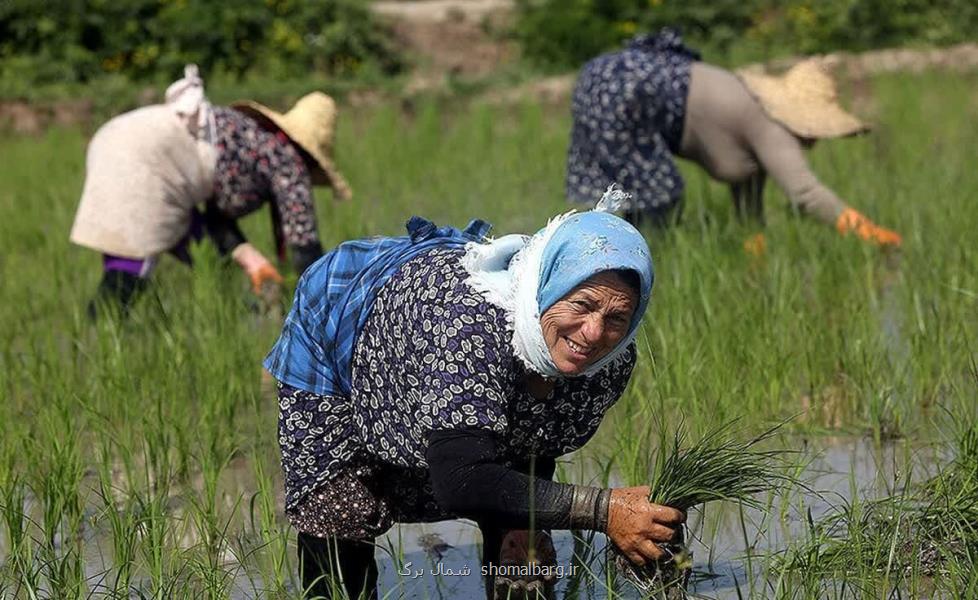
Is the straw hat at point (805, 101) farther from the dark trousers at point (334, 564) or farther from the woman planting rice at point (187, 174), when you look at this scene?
the dark trousers at point (334, 564)

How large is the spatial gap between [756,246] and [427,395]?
9.40 ft

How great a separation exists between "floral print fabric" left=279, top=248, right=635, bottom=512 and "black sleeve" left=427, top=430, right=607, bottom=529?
0.03 metres

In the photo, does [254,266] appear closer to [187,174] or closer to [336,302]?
[187,174]

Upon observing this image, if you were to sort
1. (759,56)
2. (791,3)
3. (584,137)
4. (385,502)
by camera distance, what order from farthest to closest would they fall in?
1. (791,3)
2. (759,56)
3. (584,137)
4. (385,502)

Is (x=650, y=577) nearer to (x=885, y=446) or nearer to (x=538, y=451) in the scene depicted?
(x=538, y=451)

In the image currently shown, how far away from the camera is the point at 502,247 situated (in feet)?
8.82

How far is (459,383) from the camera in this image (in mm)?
2615

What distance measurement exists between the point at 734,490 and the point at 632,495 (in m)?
0.21

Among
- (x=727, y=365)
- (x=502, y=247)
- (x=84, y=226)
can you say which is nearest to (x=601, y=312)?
(x=502, y=247)

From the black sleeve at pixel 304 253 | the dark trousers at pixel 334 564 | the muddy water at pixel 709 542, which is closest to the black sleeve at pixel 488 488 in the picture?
the muddy water at pixel 709 542

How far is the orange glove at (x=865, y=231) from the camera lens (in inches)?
201

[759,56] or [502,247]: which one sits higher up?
[502,247]

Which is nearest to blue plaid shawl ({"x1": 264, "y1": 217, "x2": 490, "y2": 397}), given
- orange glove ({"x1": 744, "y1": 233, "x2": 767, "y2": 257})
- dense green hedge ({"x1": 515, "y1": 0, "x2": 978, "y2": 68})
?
orange glove ({"x1": 744, "y1": 233, "x2": 767, "y2": 257})

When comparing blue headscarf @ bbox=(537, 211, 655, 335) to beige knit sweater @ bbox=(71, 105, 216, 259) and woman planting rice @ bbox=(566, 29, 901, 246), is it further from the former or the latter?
woman planting rice @ bbox=(566, 29, 901, 246)
